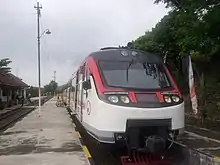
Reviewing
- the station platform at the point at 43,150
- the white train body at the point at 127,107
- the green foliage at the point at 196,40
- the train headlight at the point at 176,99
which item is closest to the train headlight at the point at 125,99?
the white train body at the point at 127,107

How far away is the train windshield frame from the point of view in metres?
9.30

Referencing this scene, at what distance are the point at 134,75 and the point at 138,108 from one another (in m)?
1.27

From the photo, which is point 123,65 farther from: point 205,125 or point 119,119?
point 205,125

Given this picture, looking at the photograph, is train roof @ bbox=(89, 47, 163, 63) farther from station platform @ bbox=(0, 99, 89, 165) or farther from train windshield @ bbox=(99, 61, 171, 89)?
station platform @ bbox=(0, 99, 89, 165)

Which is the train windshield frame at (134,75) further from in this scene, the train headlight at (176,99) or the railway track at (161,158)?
the railway track at (161,158)

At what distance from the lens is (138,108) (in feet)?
28.2

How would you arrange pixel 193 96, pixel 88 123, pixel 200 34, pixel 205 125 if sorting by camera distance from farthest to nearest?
pixel 205 125
pixel 193 96
pixel 200 34
pixel 88 123

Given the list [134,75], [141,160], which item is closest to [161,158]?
[141,160]

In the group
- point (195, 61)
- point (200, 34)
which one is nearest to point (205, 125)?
point (200, 34)

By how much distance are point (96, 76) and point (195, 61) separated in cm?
2179

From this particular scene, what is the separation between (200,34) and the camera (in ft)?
46.5

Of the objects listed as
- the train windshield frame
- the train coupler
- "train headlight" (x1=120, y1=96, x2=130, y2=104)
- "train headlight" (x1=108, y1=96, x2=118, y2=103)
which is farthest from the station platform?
the train windshield frame

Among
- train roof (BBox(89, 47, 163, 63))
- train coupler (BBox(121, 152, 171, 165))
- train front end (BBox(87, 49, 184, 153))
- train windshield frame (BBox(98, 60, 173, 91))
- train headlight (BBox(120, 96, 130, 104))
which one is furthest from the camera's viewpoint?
train roof (BBox(89, 47, 163, 63))

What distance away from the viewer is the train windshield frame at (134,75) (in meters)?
9.30
